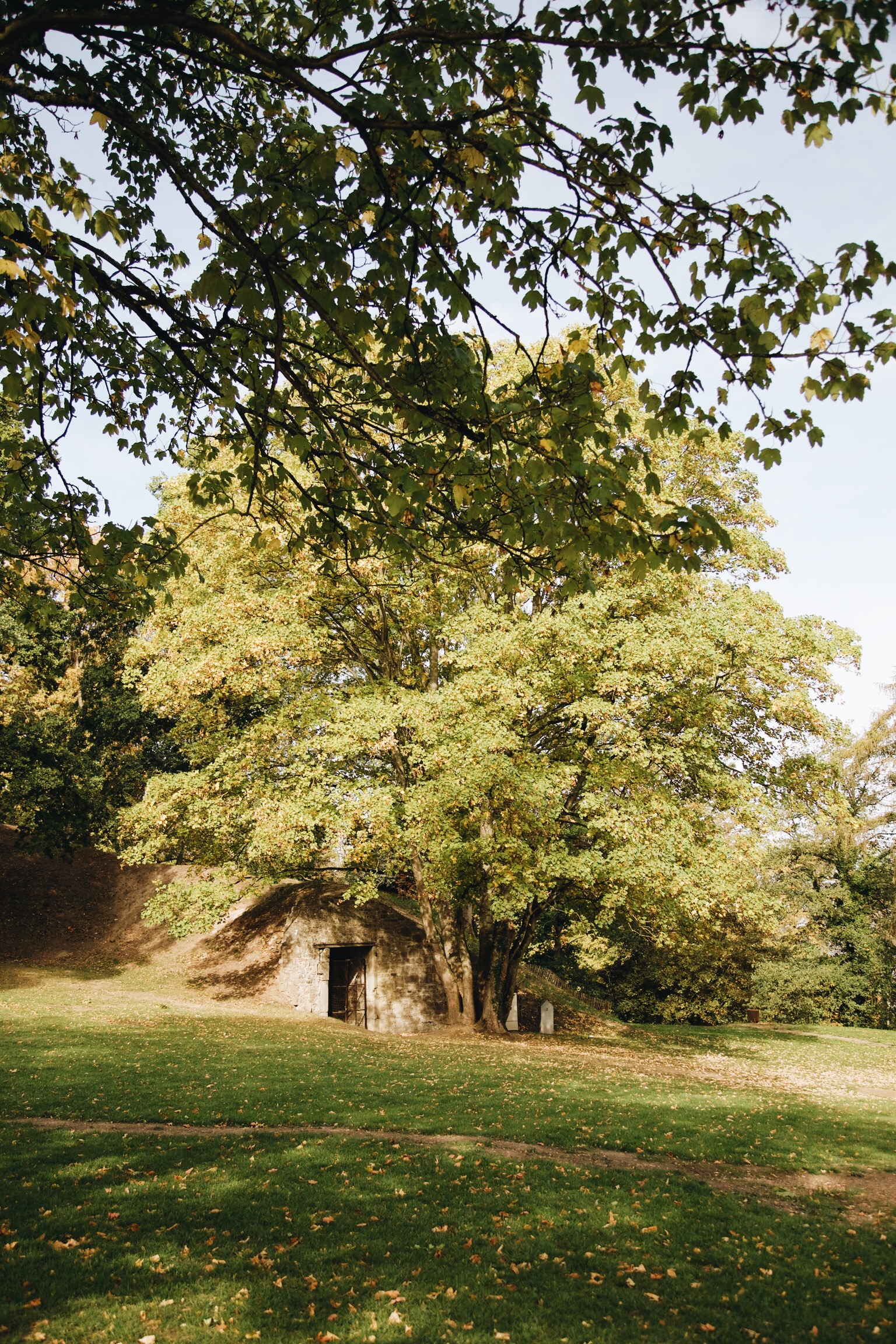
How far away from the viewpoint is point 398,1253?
581 cm

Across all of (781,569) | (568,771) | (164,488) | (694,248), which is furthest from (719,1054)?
(164,488)

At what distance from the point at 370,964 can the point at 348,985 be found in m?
1.24

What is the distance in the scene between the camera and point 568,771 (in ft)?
54.5

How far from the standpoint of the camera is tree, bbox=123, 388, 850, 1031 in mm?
16219

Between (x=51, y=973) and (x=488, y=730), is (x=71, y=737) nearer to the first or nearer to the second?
(x=51, y=973)

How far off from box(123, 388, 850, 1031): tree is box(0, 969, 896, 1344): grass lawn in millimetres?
4852

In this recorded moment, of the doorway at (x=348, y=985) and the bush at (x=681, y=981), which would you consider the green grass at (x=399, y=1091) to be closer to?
the doorway at (x=348, y=985)

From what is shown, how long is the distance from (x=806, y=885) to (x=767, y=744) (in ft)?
67.9

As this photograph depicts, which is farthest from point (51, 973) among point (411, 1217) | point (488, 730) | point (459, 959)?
point (411, 1217)

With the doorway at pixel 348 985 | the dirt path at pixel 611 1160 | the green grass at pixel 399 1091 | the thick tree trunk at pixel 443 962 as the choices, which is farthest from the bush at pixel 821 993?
the dirt path at pixel 611 1160

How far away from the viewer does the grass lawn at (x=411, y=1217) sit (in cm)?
495

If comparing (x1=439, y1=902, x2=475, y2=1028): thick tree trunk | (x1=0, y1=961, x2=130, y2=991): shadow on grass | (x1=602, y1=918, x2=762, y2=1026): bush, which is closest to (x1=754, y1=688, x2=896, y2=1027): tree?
(x1=602, y1=918, x2=762, y2=1026): bush

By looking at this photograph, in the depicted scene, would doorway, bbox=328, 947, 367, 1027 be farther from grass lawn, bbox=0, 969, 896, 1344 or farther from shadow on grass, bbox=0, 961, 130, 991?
grass lawn, bbox=0, 969, 896, 1344

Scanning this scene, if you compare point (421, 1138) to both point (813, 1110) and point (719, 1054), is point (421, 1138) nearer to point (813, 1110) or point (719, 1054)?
point (813, 1110)
